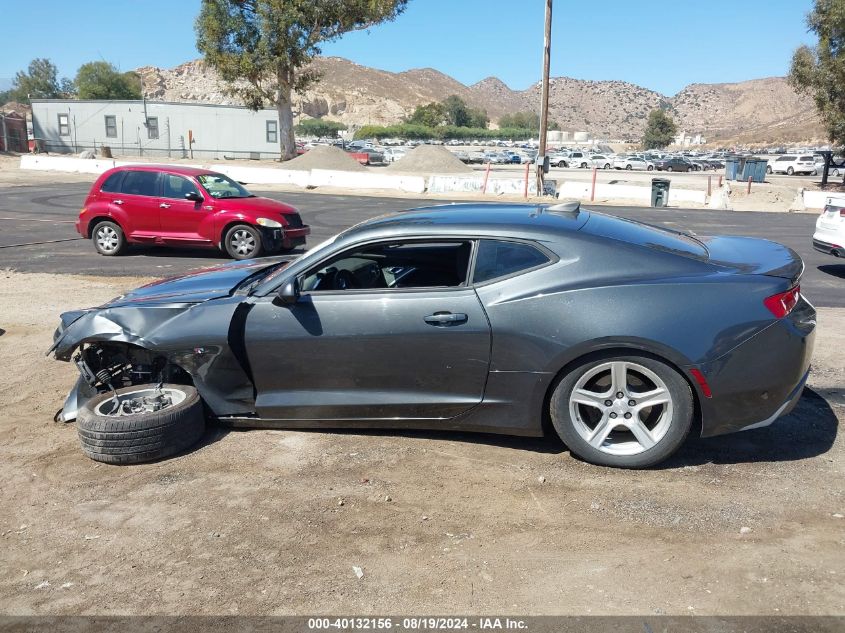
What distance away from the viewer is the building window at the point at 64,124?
51656mm

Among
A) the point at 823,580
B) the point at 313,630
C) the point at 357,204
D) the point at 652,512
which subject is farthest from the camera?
the point at 357,204

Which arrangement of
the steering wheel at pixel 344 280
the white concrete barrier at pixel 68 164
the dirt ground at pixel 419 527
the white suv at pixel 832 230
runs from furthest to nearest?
1. the white concrete barrier at pixel 68 164
2. the white suv at pixel 832 230
3. the steering wheel at pixel 344 280
4. the dirt ground at pixel 419 527

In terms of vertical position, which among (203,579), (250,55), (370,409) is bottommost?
(203,579)

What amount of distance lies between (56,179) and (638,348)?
3592 cm

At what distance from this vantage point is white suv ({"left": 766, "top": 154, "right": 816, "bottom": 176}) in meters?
53.8

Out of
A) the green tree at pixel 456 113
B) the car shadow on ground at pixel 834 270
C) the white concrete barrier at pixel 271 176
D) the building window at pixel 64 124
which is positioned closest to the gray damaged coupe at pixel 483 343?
the car shadow on ground at pixel 834 270

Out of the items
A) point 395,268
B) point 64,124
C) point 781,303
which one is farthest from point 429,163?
point 781,303

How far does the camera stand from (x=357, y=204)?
24.4 m

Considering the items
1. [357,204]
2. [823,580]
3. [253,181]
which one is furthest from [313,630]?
[253,181]

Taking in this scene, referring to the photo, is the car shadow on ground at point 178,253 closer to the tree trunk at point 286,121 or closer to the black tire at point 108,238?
the black tire at point 108,238

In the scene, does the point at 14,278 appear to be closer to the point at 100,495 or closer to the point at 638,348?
the point at 100,495

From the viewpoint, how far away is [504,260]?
4.47 metres

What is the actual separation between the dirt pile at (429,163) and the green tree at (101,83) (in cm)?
6780

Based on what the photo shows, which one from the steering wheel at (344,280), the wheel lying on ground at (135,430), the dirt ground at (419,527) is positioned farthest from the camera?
the steering wheel at (344,280)
